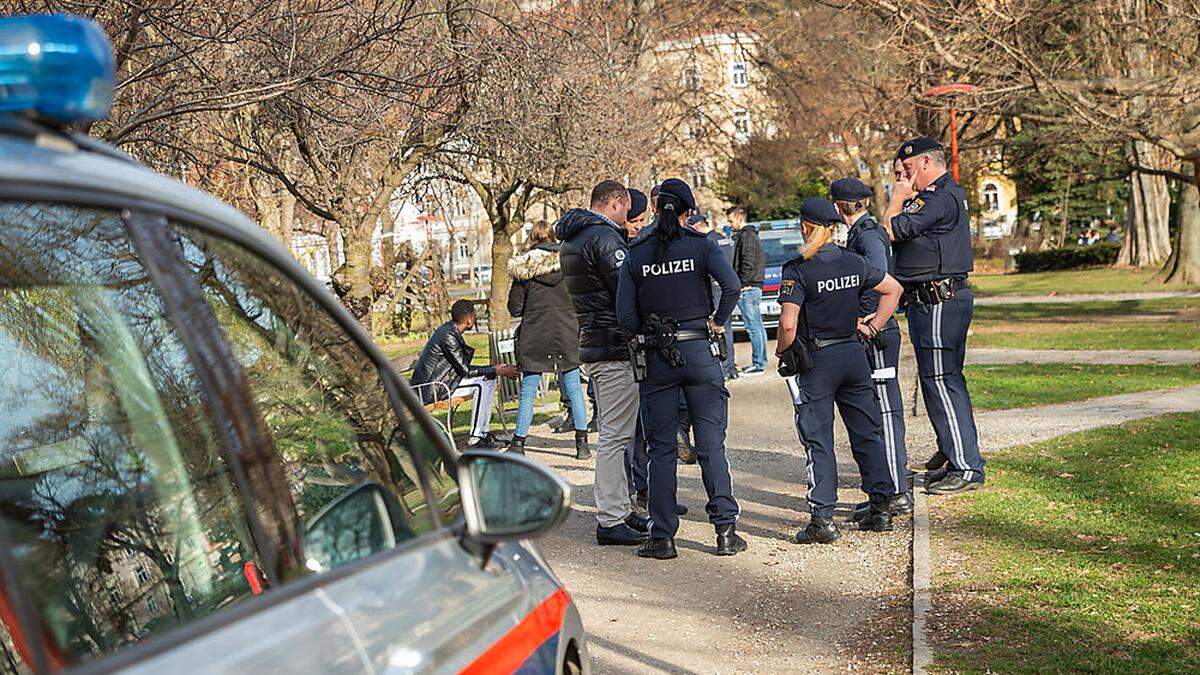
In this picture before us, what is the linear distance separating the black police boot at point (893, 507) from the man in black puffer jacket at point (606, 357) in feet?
4.27

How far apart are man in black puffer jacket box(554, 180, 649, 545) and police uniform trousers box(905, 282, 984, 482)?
2.08m

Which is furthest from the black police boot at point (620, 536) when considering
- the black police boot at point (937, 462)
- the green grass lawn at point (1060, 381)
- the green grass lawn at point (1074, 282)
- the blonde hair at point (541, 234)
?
the green grass lawn at point (1074, 282)

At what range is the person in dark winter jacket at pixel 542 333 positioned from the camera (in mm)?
13047

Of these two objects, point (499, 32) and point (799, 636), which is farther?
point (499, 32)

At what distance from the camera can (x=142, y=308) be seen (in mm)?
2559

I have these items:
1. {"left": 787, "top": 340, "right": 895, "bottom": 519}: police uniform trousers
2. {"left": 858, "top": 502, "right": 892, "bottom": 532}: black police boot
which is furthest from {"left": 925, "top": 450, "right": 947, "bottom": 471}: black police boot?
{"left": 787, "top": 340, "right": 895, "bottom": 519}: police uniform trousers

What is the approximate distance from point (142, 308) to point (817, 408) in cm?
652

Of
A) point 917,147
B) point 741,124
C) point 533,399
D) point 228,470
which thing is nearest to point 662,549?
point 917,147

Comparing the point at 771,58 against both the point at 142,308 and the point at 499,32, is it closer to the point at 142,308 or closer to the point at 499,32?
the point at 499,32

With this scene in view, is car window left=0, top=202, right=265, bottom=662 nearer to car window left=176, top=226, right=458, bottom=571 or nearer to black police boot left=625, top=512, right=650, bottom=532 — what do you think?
car window left=176, top=226, right=458, bottom=571

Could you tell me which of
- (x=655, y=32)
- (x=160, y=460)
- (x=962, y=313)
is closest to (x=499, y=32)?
(x=962, y=313)

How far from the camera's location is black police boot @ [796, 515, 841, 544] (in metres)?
8.70

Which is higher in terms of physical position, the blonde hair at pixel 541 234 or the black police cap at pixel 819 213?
the blonde hair at pixel 541 234

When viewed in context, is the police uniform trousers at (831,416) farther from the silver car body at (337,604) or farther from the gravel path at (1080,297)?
the gravel path at (1080,297)
